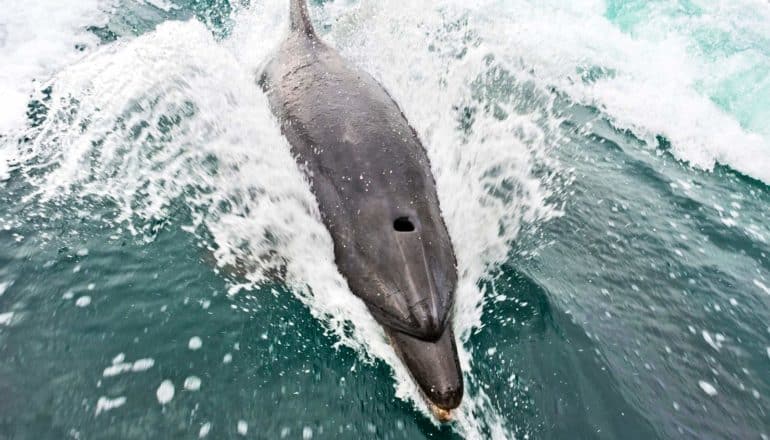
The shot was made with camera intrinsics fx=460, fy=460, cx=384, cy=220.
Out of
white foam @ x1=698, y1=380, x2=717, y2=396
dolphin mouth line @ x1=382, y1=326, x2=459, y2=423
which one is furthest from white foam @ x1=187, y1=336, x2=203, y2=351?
white foam @ x1=698, y1=380, x2=717, y2=396

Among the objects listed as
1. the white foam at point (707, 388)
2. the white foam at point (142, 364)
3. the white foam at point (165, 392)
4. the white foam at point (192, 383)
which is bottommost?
the white foam at point (707, 388)

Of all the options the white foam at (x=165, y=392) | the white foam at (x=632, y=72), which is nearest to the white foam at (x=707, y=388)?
the white foam at (x=165, y=392)

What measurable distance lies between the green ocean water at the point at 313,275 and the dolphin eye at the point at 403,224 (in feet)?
2.57

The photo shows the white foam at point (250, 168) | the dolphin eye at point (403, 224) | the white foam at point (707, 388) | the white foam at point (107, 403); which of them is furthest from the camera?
the white foam at point (707, 388)

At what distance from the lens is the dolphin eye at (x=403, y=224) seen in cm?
428

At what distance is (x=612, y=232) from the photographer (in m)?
6.77

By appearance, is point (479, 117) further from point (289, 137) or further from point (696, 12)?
point (696, 12)

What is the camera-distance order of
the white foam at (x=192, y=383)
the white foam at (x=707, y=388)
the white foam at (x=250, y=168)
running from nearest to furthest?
the white foam at (x=192, y=383) → the white foam at (x=250, y=168) → the white foam at (x=707, y=388)

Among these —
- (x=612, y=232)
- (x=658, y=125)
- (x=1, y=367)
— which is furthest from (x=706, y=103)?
(x=1, y=367)

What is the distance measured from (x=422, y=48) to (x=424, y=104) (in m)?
4.01

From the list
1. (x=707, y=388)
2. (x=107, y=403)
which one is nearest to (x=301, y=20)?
(x=107, y=403)

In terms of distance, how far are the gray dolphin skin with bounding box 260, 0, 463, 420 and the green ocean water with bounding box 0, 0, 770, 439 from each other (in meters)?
0.32

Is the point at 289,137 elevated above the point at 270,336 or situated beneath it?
elevated above

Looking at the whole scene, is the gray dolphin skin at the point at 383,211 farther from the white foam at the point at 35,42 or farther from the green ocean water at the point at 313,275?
the white foam at the point at 35,42
